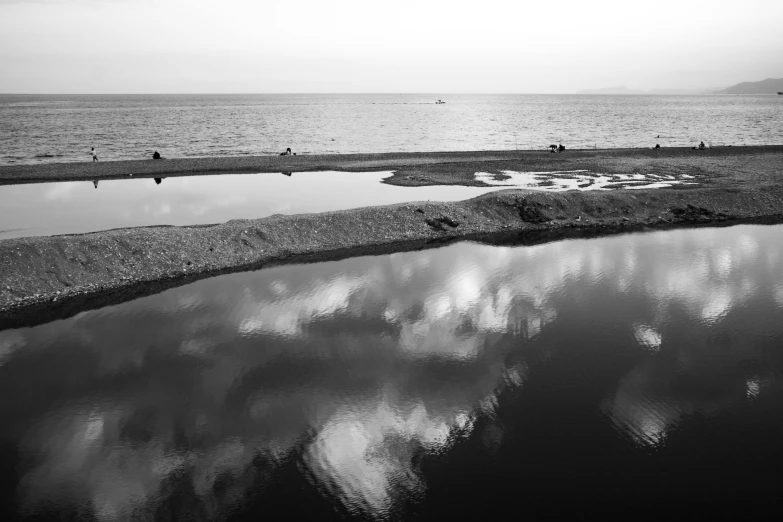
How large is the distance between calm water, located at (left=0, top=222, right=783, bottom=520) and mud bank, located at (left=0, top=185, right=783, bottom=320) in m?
3.80

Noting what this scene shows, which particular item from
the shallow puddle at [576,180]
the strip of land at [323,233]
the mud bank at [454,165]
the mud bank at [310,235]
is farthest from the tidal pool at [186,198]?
the mud bank at [310,235]

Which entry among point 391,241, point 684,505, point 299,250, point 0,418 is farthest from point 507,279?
point 0,418

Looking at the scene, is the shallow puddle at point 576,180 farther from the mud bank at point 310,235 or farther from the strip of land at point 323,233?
the mud bank at point 310,235

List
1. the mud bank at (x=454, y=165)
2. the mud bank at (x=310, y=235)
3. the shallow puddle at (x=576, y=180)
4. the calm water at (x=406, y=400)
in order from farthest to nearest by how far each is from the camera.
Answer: the mud bank at (x=454, y=165)
the shallow puddle at (x=576, y=180)
the mud bank at (x=310, y=235)
the calm water at (x=406, y=400)

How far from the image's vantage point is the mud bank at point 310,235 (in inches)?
1252

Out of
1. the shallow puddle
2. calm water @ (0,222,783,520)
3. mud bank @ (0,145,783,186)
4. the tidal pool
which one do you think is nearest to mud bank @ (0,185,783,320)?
Result: calm water @ (0,222,783,520)

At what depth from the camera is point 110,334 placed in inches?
1047

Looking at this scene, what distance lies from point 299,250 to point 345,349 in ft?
52.9

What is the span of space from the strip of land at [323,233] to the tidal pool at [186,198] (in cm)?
508

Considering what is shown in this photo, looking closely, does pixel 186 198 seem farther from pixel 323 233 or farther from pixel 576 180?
pixel 576 180

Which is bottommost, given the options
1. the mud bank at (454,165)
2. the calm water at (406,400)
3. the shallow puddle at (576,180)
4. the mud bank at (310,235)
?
the calm water at (406,400)

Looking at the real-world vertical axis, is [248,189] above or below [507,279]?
above

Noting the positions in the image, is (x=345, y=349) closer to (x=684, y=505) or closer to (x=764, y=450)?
(x=684, y=505)

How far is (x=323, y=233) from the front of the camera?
4147cm
